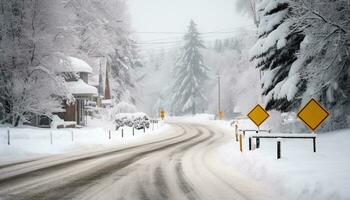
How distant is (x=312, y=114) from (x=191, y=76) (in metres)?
63.6

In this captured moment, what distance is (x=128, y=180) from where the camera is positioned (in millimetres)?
10812

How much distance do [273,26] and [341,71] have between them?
5.39 meters

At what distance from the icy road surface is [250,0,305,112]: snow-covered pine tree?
6782 millimetres

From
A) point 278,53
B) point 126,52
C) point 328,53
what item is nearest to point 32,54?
point 278,53

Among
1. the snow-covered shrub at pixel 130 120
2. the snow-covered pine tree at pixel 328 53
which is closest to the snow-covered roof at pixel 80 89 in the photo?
the snow-covered shrub at pixel 130 120

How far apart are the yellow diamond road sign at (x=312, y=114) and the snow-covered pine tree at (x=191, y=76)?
62779 mm

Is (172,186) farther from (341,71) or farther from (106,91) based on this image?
(106,91)

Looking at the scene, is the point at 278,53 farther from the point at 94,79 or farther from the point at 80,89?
the point at 94,79

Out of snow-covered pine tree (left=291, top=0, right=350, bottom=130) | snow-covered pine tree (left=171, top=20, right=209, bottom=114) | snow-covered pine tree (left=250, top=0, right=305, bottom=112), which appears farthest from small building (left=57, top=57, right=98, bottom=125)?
snow-covered pine tree (left=171, top=20, right=209, bottom=114)

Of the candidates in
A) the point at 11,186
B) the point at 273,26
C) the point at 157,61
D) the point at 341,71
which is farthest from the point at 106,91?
the point at 157,61

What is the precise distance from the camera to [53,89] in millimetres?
28484

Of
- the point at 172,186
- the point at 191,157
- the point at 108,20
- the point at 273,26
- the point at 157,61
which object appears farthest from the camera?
the point at 157,61

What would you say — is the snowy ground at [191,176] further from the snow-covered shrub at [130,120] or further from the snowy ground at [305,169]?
the snow-covered shrub at [130,120]

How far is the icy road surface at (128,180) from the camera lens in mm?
8797
